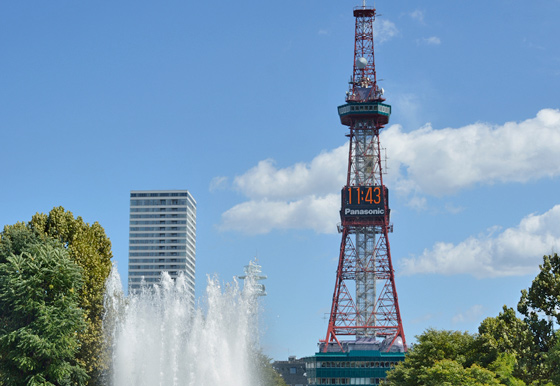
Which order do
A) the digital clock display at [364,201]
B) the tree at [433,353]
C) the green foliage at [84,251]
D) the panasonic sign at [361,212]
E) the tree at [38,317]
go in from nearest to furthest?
the tree at [38,317]
the green foliage at [84,251]
the tree at [433,353]
the panasonic sign at [361,212]
the digital clock display at [364,201]

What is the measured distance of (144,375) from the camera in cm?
6462

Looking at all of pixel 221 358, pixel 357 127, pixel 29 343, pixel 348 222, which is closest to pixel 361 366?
pixel 348 222

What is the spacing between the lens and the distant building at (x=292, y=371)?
189875 millimetres

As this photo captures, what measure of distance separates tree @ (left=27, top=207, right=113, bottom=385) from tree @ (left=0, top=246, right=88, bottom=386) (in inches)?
203

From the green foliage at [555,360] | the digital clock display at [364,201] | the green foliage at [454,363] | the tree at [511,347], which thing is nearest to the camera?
the green foliage at [555,360]

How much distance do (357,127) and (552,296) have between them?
9894 cm

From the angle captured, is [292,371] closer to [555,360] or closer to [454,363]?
[454,363]

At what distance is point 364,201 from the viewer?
485 feet

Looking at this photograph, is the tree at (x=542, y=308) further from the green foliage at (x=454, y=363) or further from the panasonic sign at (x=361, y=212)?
the panasonic sign at (x=361, y=212)

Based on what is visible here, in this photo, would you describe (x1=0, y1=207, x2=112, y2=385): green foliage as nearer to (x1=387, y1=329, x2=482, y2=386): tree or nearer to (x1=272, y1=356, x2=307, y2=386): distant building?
(x1=387, y1=329, x2=482, y2=386): tree

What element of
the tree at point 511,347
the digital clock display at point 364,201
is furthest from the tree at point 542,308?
the digital clock display at point 364,201

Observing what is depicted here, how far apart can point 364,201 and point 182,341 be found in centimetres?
8587

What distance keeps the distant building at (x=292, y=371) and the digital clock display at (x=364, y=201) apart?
5752cm

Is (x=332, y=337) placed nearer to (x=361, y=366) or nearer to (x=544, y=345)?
(x=361, y=366)
